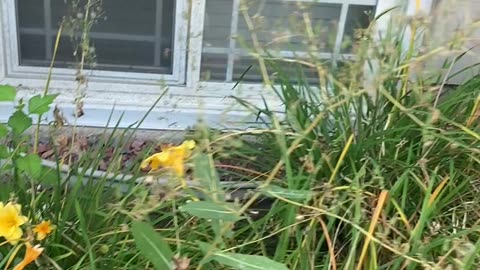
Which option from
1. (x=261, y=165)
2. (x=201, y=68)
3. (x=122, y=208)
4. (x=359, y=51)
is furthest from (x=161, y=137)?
(x=359, y=51)

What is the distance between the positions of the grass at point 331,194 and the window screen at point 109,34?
478 mm

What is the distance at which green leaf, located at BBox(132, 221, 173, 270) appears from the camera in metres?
1.35

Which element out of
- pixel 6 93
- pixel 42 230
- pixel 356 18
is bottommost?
pixel 42 230

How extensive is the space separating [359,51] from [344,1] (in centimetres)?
84

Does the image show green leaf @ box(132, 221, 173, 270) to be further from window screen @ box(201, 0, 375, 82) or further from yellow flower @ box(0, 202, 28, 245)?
window screen @ box(201, 0, 375, 82)

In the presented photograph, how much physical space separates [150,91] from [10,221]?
92cm

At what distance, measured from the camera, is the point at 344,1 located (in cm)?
228

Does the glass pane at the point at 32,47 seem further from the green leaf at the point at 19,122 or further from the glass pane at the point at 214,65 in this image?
the green leaf at the point at 19,122

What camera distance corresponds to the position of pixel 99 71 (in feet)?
7.56

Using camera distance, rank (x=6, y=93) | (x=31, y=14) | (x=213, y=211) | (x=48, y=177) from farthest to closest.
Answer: (x=31, y=14), (x=48, y=177), (x=6, y=93), (x=213, y=211)

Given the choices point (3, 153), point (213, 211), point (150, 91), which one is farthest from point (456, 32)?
point (150, 91)

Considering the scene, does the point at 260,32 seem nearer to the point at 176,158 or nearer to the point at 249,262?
the point at 176,158

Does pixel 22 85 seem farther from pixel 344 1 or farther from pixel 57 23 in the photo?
pixel 344 1

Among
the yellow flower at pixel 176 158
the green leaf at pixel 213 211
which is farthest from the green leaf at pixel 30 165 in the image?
the green leaf at pixel 213 211
